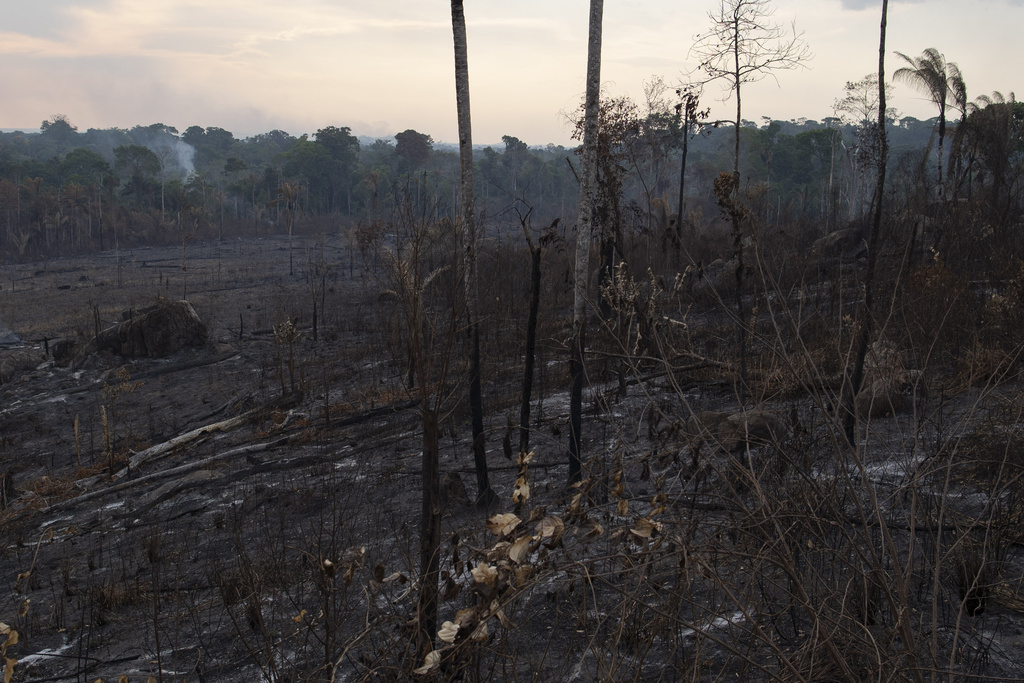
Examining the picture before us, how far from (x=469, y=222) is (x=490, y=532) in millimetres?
3853

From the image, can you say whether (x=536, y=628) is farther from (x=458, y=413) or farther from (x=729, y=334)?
(x=729, y=334)

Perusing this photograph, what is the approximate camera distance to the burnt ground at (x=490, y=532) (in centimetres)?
239

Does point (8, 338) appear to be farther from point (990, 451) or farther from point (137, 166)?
point (137, 166)

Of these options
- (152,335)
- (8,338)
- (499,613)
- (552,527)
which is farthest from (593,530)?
(8,338)

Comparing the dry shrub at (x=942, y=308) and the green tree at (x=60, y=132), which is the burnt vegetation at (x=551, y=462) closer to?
the dry shrub at (x=942, y=308)

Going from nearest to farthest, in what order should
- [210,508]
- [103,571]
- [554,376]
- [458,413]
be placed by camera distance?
[103,571] < [210,508] < [458,413] < [554,376]

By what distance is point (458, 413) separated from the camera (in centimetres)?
1036

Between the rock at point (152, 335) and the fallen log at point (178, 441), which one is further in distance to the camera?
the rock at point (152, 335)

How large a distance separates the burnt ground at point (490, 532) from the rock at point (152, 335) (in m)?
0.68

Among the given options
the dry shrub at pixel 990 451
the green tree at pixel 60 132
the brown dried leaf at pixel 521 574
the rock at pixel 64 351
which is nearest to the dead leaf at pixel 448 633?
the brown dried leaf at pixel 521 574

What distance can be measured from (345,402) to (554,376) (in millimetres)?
4388

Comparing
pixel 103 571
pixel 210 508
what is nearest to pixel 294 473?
pixel 210 508

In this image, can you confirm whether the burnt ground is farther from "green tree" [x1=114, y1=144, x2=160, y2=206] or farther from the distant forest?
"green tree" [x1=114, y1=144, x2=160, y2=206]

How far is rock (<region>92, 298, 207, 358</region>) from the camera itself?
1897cm
